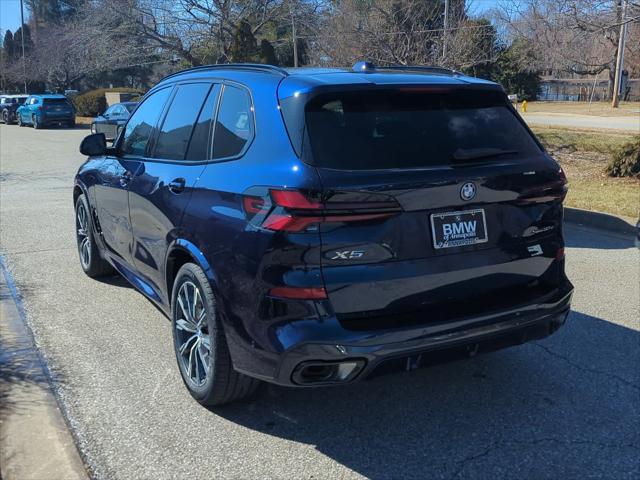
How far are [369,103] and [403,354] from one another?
4.13ft

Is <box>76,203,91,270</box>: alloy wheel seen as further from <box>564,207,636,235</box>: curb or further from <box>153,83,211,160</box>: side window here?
<box>564,207,636,235</box>: curb

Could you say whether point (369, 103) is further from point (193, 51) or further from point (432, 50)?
point (193, 51)

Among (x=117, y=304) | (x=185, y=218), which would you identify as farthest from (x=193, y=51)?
(x=185, y=218)

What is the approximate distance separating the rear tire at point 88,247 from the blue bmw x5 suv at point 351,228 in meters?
2.24

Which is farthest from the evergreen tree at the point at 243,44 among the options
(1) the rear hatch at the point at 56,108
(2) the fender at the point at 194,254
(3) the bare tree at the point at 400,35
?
(2) the fender at the point at 194,254

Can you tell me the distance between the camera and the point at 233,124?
11.7 ft

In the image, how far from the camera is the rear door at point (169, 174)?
12.4 ft

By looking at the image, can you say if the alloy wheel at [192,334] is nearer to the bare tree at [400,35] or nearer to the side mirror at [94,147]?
the side mirror at [94,147]

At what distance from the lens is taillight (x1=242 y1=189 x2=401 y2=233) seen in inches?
113

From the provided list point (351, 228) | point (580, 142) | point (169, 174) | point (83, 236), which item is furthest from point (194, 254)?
point (580, 142)

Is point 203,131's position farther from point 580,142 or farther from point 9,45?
point 9,45

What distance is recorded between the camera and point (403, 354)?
9.80 feet

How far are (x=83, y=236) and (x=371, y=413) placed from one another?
3844 mm

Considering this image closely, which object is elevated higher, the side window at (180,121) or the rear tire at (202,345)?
the side window at (180,121)
